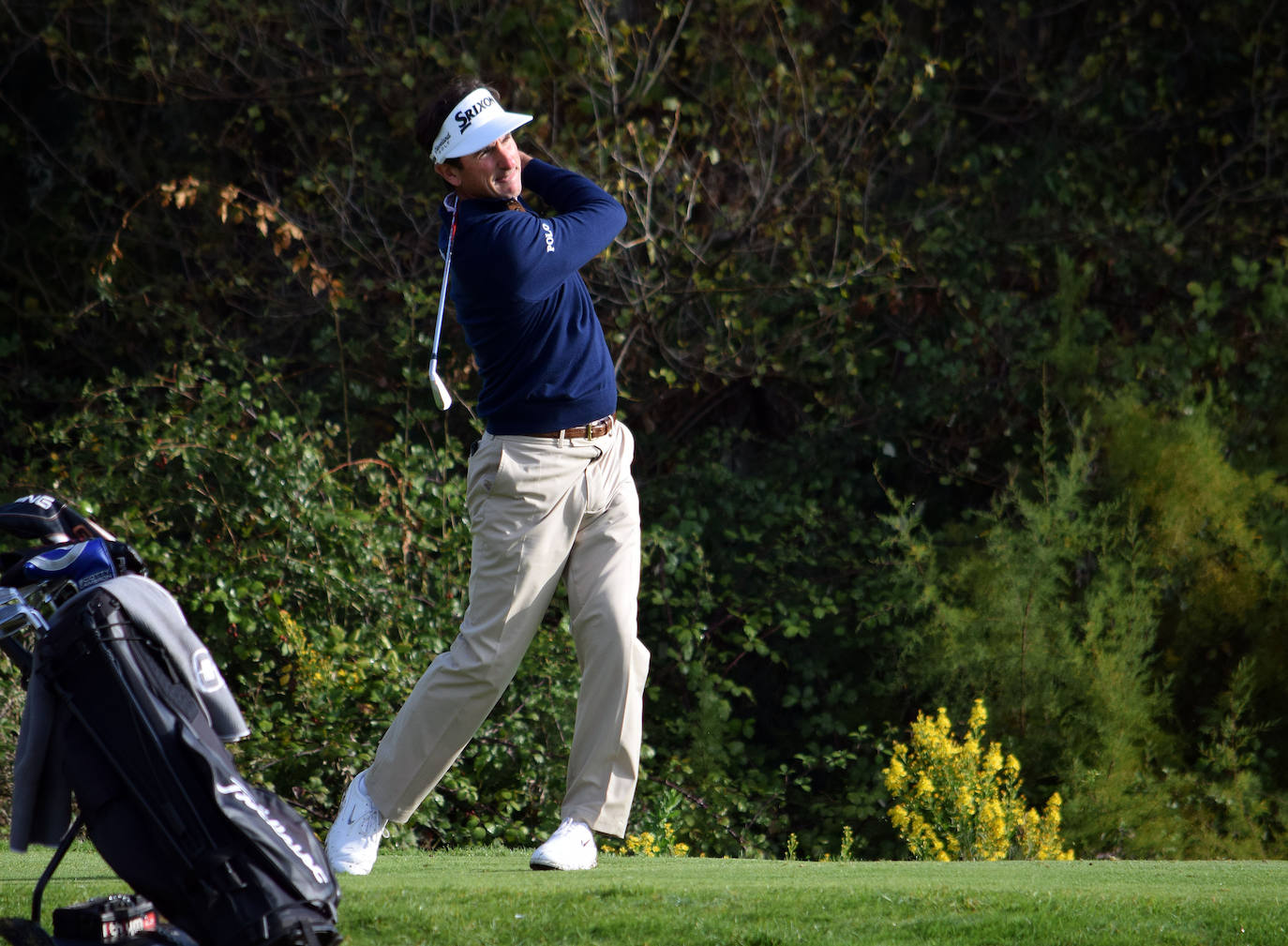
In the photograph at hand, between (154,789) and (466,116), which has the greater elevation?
(466,116)

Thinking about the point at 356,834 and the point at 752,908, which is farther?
the point at 356,834

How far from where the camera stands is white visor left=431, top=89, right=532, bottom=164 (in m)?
4.16

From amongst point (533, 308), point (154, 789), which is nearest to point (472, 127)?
point (533, 308)

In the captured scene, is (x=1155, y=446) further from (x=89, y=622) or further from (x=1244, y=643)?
(x=89, y=622)

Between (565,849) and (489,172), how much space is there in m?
1.95

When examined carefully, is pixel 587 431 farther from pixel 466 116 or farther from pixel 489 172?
pixel 466 116

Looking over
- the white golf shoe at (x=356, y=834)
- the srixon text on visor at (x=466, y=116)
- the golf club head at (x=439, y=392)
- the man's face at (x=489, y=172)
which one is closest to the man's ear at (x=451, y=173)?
the man's face at (x=489, y=172)

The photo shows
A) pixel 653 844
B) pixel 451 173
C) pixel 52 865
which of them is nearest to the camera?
pixel 52 865

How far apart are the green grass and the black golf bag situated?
19.0 inches

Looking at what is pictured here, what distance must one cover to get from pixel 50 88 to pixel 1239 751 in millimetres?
8292

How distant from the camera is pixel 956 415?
30.6 feet

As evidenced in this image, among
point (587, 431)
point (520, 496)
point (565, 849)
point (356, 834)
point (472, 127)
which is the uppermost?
point (472, 127)

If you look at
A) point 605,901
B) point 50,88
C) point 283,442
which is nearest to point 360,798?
point 605,901

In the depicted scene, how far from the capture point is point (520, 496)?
4207 mm
